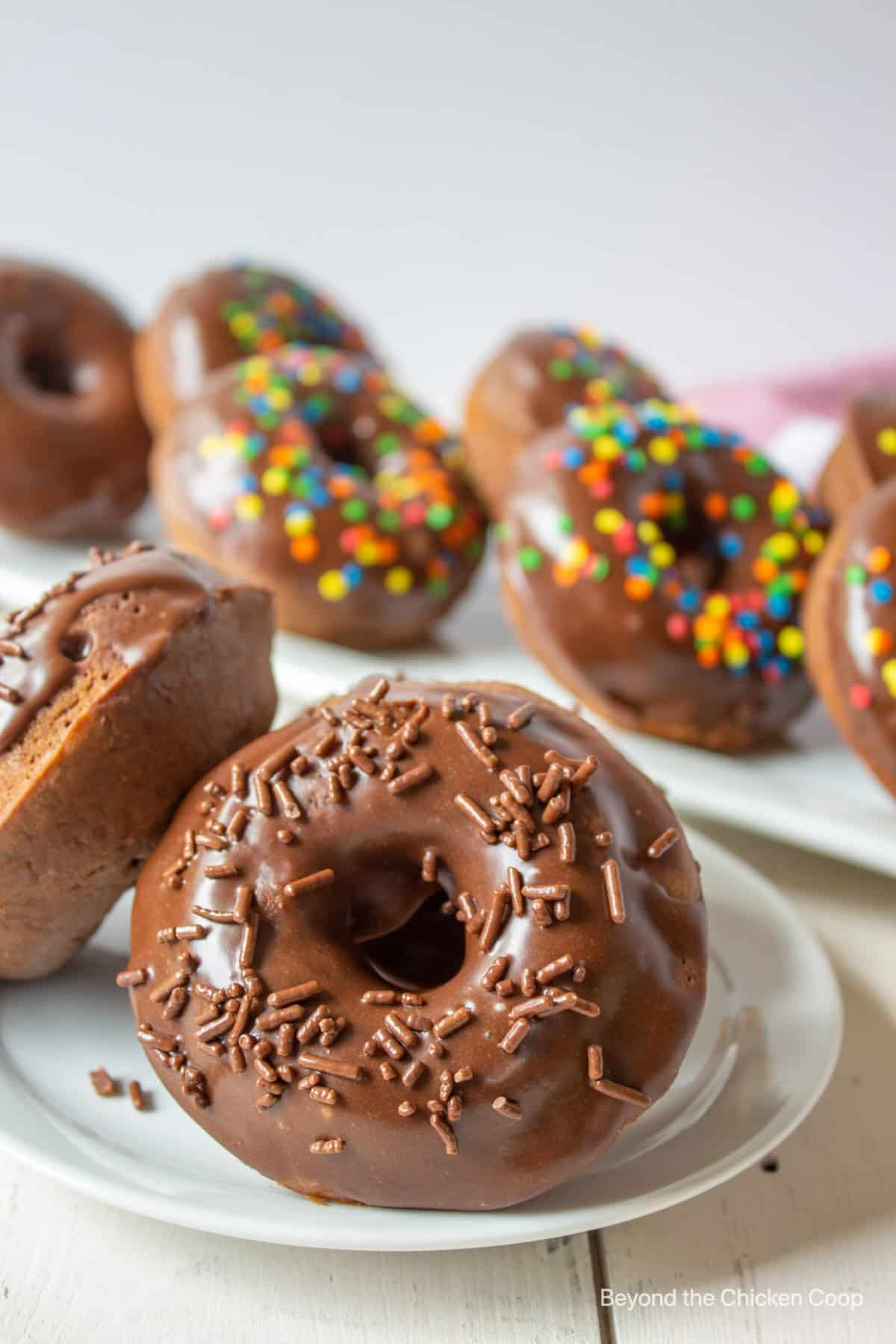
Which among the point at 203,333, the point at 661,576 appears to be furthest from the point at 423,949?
the point at 203,333

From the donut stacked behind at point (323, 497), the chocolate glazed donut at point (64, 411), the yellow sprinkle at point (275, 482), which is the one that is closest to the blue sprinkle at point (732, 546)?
the donut stacked behind at point (323, 497)

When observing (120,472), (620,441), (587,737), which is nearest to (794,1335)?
(587,737)

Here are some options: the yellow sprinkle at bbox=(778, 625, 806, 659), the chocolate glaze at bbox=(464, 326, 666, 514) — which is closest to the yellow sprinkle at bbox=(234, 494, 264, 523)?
the chocolate glaze at bbox=(464, 326, 666, 514)

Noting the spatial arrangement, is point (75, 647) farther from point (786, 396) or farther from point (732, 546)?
point (786, 396)

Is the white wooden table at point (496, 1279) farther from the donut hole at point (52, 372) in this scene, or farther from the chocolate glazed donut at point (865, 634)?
the donut hole at point (52, 372)

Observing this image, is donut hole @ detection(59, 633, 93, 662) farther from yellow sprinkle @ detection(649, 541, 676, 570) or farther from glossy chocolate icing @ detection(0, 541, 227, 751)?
yellow sprinkle @ detection(649, 541, 676, 570)

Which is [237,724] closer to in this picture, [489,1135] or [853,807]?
[489,1135]
